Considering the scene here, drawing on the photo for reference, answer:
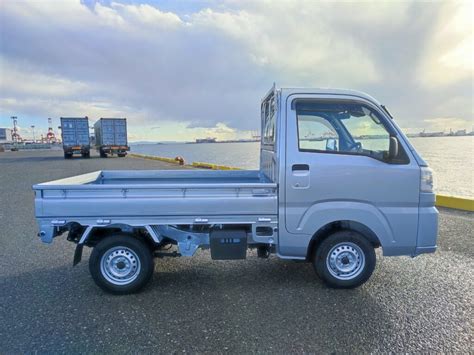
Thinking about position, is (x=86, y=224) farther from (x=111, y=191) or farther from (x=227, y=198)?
(x=227, y=198)

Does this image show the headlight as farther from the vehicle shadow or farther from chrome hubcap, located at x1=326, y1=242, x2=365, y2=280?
the vehicle shadow

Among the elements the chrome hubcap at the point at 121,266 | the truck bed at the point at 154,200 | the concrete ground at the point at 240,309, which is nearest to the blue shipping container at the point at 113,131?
the concrete ground at the point at 240,309

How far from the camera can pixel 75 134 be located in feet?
99.8

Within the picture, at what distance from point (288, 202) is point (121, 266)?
2178 mm

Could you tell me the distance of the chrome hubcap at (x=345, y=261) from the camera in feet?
12.3

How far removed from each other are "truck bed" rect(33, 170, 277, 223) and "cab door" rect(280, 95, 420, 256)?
34 cm

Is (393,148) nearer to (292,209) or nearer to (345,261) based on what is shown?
(292,209)

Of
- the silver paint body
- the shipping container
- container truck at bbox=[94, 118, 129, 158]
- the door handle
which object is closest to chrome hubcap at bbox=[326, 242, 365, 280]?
the silver paint body

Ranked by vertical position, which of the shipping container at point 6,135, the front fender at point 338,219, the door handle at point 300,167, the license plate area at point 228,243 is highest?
the shipping container at point 6,135

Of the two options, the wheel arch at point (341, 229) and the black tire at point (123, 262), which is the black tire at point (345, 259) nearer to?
the wheel arch at point (341, 229)

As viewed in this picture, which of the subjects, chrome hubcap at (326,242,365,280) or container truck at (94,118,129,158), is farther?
container truck at (94,118,129,158)

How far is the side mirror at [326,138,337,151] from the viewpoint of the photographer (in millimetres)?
3871

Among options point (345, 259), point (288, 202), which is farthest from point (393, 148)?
point (345, 259)

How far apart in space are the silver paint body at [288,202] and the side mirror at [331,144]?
256 millimetres
